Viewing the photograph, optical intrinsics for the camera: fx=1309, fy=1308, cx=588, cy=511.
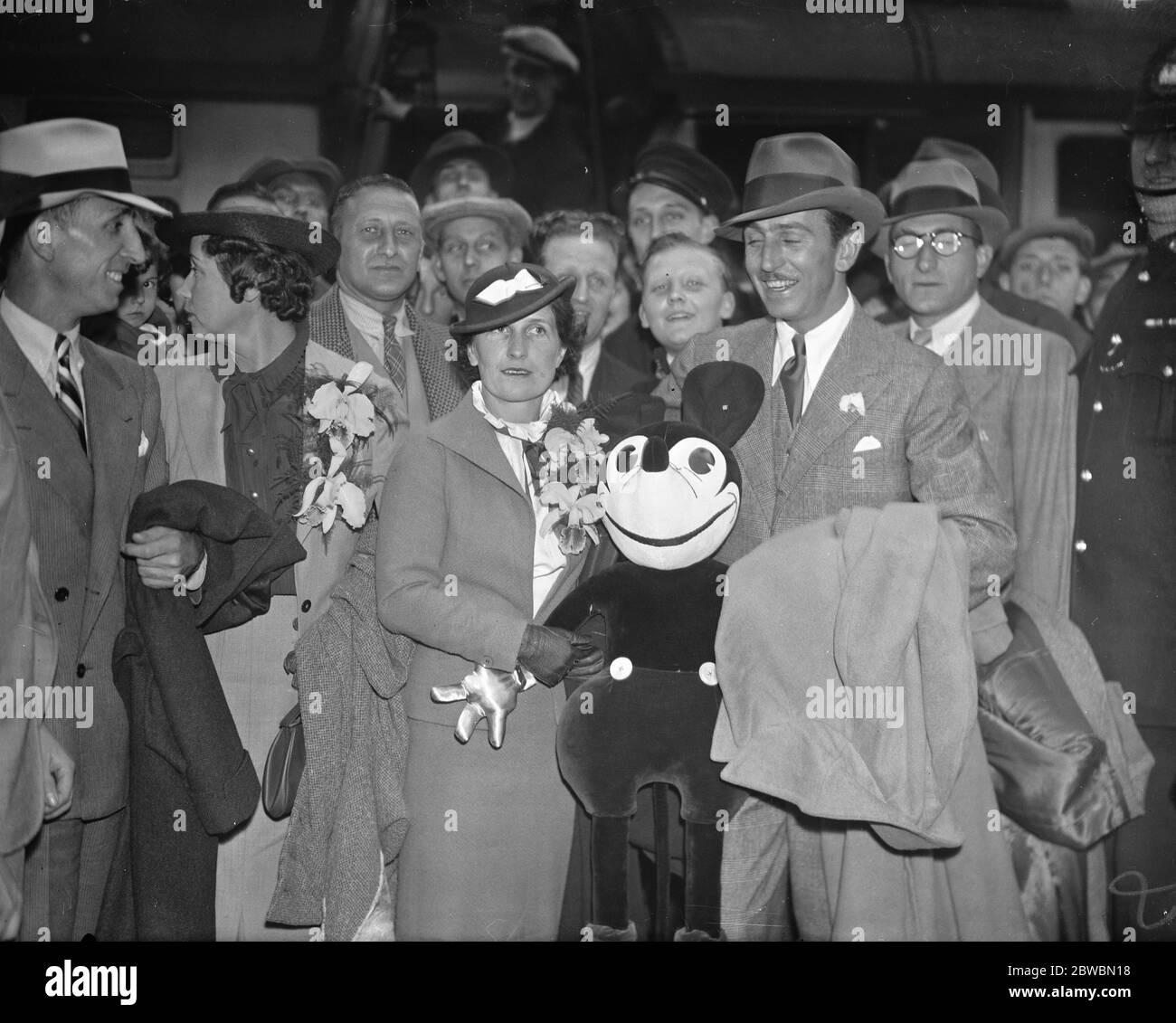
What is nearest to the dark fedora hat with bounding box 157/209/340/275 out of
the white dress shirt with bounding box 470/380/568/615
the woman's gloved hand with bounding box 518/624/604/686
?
the white dress shirt with bounding box 470/380/568/615

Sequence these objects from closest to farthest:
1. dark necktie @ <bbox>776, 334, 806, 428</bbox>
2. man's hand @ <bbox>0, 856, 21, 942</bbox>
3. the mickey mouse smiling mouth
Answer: man's hand @ <bbox>0, 856, 21, 942</bbox>, the mickey mouse smiling mouth, dark necktie @ <bbox>776, 334, 806, 428</bbox>

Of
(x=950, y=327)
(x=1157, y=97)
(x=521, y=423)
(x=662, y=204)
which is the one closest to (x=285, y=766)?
(x=521, y=423)

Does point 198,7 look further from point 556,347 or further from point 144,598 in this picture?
point 144,598

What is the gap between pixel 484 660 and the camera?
305 cm

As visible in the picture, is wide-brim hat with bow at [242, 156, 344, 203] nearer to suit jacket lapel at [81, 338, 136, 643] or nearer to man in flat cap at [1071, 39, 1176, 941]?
suit jacket lapel at [81, 338, 136, 643]

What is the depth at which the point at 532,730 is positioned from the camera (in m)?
3.16

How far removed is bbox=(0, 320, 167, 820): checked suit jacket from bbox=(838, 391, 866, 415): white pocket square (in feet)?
5.81

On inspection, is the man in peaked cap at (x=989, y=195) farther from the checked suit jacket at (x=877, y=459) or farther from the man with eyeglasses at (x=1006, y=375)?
the checked suit jacket at (x=877, y=459)

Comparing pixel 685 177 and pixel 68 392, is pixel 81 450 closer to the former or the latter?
pixel 68 392

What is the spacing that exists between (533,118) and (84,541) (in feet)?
5.09

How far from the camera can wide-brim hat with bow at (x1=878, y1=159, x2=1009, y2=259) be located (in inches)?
133

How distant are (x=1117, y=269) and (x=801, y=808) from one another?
5.49 feet
